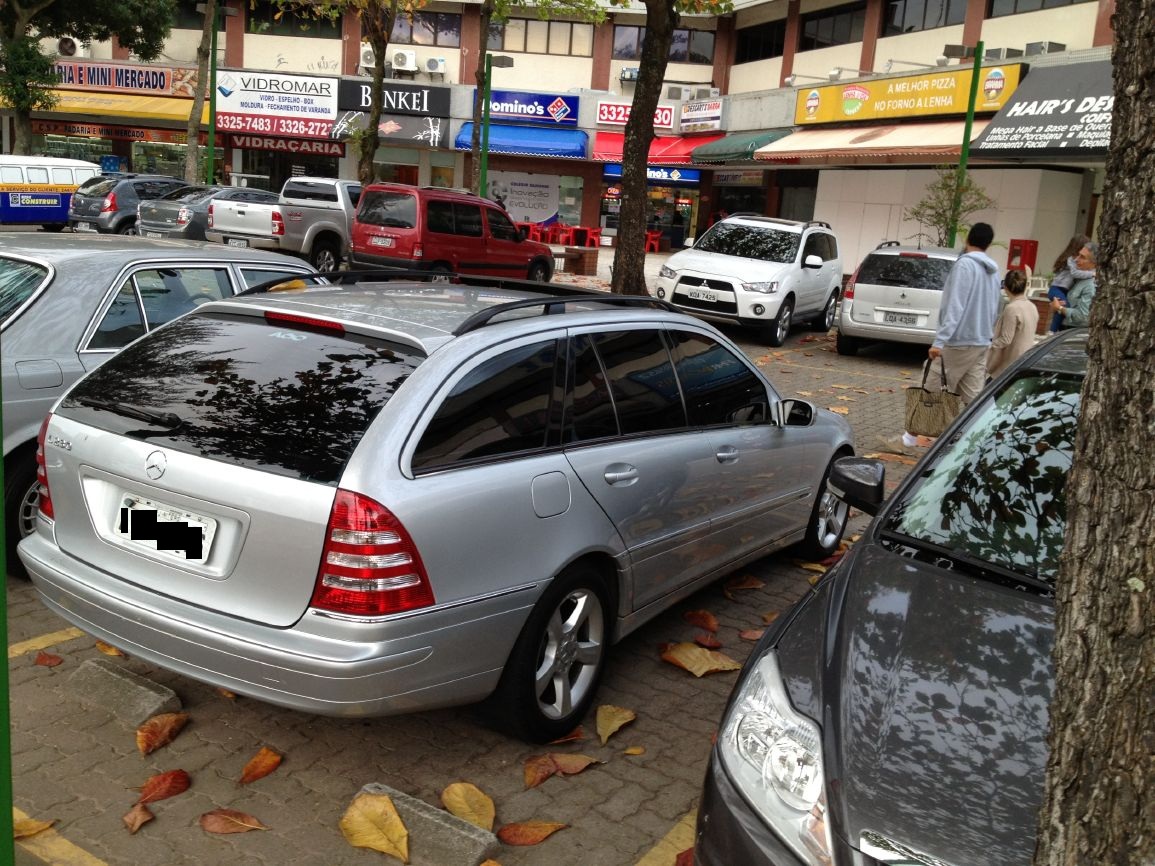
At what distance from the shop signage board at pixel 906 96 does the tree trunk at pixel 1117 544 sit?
75.0ft

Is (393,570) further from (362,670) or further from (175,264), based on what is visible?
(175,264)

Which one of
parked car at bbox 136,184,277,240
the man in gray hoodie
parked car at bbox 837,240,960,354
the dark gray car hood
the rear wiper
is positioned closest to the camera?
the dark gray car hood

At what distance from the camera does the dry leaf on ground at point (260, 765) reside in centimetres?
363

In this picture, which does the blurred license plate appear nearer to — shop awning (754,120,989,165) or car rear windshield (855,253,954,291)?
car rear windshield (855,253,954,291)

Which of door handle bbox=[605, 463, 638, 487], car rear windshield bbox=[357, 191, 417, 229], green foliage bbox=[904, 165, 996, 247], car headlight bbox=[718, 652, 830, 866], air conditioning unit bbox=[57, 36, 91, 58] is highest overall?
air conditioning unit bbox=[57, 36, 91, 58]

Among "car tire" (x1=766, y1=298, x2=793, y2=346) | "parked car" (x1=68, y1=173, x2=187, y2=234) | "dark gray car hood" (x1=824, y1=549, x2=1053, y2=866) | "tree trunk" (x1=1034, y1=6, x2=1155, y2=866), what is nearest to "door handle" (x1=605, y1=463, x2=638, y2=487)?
"dark gray car hood" (x1=824, y1=549, x2=1053, y2=866)

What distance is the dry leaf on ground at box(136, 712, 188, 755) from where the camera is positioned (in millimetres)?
3738

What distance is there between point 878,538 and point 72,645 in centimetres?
346

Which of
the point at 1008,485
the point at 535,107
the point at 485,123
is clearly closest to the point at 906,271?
the point at 485,123

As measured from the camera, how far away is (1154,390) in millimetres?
1635

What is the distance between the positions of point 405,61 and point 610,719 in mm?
38251

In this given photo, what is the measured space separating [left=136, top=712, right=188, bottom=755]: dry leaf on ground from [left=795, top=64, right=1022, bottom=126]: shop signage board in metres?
22.4

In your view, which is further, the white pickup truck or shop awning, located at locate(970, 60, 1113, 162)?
the white pickup truck

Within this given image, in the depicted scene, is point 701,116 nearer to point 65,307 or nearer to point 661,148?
point 661,148
